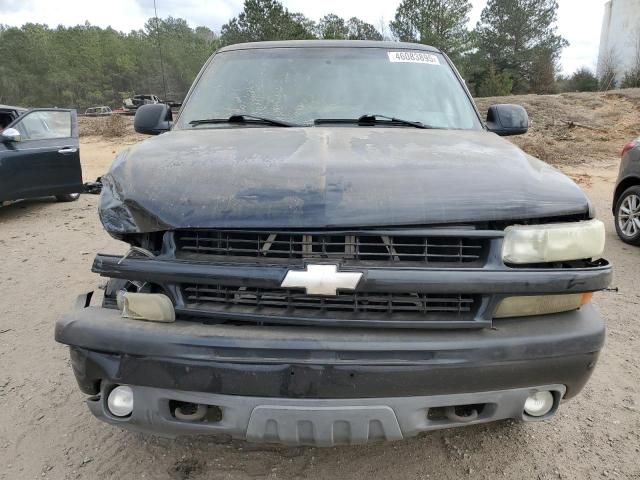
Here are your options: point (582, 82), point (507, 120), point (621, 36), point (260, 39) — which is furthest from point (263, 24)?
point (507, 120)

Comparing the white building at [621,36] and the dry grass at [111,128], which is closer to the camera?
the dry grass at [111,128]

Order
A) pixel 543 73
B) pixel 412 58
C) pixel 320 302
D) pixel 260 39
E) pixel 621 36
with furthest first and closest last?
pixel 260 39 → pixel 543 73 → pixel 621 36 → pixel 412 58 → pixel 320 302

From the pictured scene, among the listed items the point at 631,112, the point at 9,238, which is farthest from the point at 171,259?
the point at 631,112

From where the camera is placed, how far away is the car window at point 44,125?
7.25 m

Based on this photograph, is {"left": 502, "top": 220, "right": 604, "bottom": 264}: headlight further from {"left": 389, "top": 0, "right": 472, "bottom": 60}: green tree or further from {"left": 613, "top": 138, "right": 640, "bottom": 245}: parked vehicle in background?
{"left": 389, "top": 0, "right": 472, "bottom": 60}: green tree

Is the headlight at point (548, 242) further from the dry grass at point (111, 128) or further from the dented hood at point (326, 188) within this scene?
the dry grass at point (111, 128)

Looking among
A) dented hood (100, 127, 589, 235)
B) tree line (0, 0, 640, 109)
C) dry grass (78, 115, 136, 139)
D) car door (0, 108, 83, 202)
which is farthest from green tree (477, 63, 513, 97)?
dented hood (100, 127, 589, 235)

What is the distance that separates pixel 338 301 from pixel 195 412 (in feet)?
2.29

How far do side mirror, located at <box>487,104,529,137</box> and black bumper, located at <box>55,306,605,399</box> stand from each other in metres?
1.94

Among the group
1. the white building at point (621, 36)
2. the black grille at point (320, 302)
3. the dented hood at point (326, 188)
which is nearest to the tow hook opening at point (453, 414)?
the black grille at point (320, 302)

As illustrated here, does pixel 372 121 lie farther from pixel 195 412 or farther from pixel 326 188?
pixel 195 412

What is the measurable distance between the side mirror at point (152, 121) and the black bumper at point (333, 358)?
79.3 inches

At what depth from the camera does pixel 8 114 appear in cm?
752

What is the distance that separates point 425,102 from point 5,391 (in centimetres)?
304
